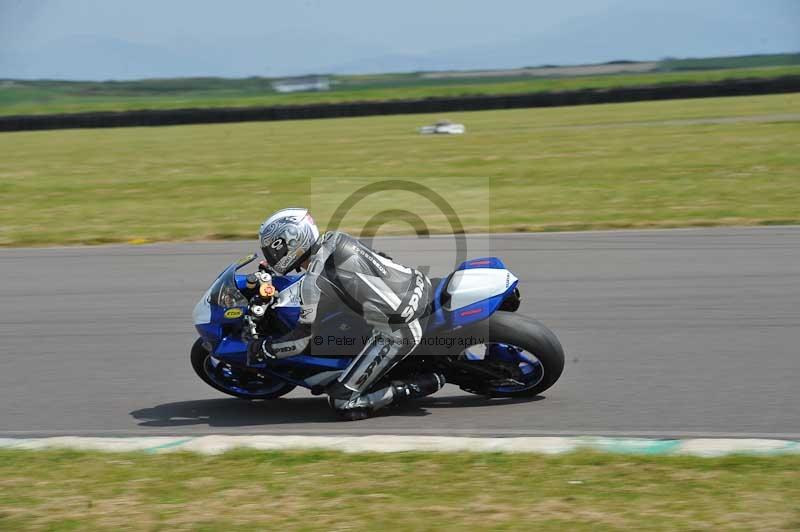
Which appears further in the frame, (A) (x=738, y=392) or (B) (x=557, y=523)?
(A) (x=738, y=392)

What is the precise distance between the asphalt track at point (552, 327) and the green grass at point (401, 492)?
0.83 meters

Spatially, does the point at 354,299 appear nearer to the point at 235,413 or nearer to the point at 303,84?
the point at 235,413

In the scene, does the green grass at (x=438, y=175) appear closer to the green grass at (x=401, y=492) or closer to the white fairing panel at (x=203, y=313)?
the white fairing panel at (x=203, y=313)

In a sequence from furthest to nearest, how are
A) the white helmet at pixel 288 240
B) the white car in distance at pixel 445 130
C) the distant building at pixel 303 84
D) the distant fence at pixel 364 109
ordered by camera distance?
1. the distant building at pixel 303 84
2. the distant fence at pixel 364 109
3. the white car in distance at pixel 445 130
4. the white helmet at pixel 288 240

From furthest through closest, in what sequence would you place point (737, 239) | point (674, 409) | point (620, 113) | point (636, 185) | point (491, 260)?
1. point (620, 113)
2. point (636, 185)
3. point (737, 239)
4. point (491, 260)
5. point (674, 409)

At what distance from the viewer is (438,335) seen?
19.8 ft

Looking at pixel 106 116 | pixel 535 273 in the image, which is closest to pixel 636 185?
pixel 535 273

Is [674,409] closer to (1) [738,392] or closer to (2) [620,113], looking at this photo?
(1) [738,392]

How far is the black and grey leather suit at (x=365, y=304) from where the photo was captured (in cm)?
578

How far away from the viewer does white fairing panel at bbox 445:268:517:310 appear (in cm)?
598

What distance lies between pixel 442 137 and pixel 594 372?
21701 millimetres

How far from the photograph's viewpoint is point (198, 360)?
6.52 metres

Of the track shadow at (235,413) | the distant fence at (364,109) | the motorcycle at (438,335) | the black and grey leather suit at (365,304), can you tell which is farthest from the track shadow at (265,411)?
the distant fence at (364,109)

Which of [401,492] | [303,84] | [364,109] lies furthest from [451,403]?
[303,84]
